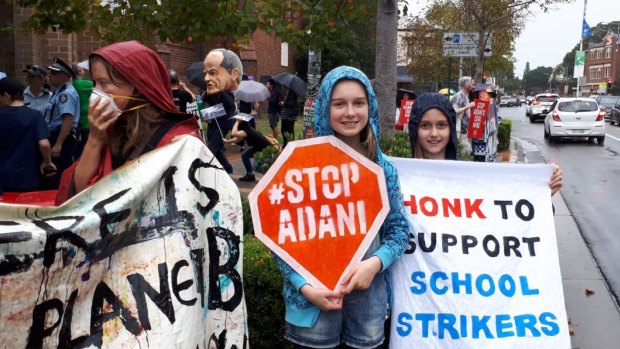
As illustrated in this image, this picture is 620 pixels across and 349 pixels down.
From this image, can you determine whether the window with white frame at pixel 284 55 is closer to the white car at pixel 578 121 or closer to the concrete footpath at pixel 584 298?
the white car at pixel 578 121

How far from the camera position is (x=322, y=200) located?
8.25 ft

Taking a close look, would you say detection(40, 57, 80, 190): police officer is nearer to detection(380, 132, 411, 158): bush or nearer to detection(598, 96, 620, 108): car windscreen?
detection(380, 132, 411, 158): bush

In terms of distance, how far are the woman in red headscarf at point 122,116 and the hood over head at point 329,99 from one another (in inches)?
21.8

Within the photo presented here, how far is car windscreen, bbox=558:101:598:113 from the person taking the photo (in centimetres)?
2281

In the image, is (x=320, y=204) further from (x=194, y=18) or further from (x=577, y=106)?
(x=577, y=106)

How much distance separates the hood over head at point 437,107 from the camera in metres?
3.21

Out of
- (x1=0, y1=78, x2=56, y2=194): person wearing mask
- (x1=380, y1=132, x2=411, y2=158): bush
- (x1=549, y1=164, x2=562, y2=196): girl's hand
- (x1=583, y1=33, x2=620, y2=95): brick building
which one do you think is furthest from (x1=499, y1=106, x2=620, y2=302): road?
(x1=583, y1=33, x2=620, y2=95): brick building

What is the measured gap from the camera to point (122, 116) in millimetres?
2314

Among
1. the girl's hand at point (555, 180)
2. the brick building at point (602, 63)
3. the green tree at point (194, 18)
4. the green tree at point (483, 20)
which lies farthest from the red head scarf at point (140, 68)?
the brick building at point (602, 63)

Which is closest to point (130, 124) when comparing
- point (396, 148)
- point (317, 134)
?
point (317, 134)

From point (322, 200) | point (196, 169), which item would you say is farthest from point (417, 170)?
point (196, 169)

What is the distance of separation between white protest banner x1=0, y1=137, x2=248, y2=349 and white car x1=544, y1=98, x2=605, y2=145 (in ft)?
73.1

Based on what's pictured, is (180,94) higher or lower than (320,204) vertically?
higher

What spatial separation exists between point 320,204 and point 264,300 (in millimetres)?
1302
